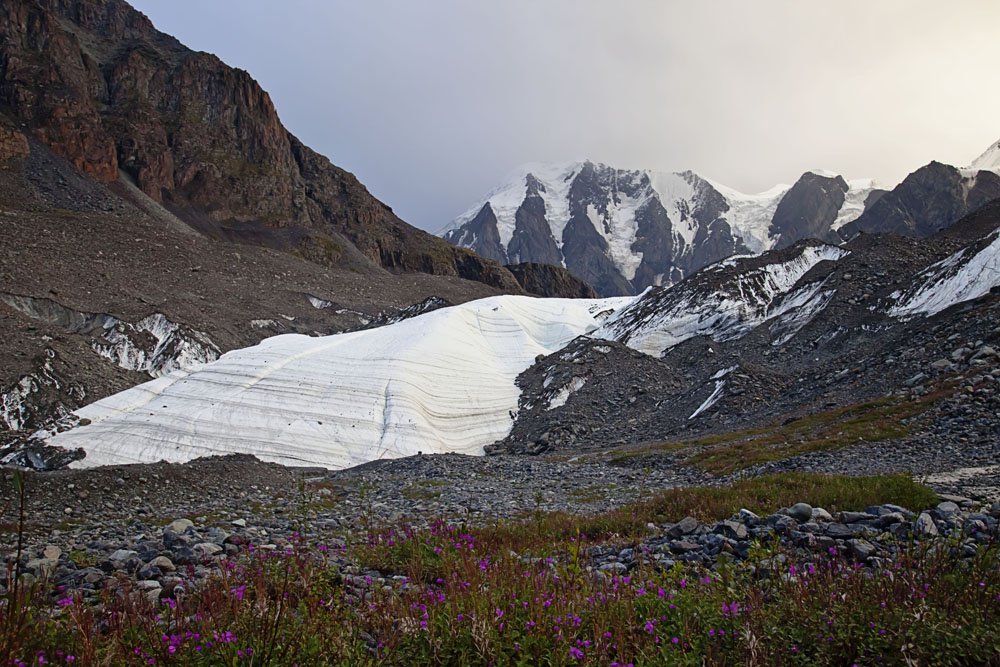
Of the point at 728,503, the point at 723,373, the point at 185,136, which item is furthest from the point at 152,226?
the point at 728,503

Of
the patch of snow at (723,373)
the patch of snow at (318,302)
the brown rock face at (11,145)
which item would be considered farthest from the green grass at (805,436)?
the brown rock face at (11,145)

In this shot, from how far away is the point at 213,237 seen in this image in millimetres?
125312

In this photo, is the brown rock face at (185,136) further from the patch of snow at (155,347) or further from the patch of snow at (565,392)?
the patch of snow at (565,392)

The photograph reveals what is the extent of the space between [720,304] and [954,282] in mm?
24018

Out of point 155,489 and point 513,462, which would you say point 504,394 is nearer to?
point 513,462

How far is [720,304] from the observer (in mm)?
56656

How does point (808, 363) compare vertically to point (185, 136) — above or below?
below

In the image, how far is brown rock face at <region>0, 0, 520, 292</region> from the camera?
119062 millimetres

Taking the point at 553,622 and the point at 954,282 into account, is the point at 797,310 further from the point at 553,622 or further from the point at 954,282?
the point at 553,622

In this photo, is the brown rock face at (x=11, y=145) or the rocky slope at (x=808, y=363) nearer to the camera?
the rocky slope at (x=808, y=363)

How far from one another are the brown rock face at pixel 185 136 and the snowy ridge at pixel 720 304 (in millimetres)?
95797

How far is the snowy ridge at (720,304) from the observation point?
53.2 m

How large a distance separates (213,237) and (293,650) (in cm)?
13843

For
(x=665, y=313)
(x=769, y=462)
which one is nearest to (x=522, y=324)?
(x=665, y=313)
